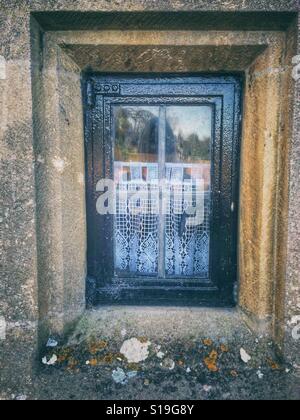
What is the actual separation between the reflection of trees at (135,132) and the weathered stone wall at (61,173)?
0.79ft

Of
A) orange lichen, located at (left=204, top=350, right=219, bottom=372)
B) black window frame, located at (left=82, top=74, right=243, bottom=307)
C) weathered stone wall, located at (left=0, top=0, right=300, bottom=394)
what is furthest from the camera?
black window frame, located at (left=82, top=74, right=243, bottom=307)

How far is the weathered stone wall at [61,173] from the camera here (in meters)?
1.27

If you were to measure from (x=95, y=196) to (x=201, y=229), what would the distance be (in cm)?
64

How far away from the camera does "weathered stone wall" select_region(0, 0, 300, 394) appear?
1.27m

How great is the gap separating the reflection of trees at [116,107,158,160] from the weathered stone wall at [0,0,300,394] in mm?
242

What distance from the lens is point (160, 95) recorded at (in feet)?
5.12

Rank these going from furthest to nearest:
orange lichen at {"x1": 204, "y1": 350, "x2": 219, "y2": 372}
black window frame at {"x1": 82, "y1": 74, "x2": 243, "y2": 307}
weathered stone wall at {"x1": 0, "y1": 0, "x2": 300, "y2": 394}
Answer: black window frame at {"x1": 82, "y1": 74, "x2": 243, "y2": 307} → orange lichen at {"x1": 204, "y1": 350, "x2": 219, "y2": 372} → weathered stone wall at {"x1": 0, "y1": 0, "x2": 300, "y2": 394}

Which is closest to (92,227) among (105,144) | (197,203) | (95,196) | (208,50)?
(95,196)

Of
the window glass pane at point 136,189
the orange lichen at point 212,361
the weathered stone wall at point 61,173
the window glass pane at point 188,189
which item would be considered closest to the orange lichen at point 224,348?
the orange lichen at point 212,361

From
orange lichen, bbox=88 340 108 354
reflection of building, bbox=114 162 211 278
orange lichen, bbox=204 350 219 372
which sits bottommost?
orange lichen, bbox=204 350 219 372

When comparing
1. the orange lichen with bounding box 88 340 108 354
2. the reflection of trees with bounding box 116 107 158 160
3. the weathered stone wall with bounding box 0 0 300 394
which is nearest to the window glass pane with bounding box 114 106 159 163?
the reflection of trees with bounding box 116 107 158 160

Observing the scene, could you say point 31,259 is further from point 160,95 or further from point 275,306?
point 275,306

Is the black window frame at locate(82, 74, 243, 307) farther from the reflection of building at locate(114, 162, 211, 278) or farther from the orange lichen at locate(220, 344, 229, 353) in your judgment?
the orange lichen at locate(220, 344, 229, 353)
